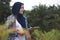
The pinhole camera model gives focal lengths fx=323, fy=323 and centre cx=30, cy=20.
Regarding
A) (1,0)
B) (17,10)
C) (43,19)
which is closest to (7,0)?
(1,0)

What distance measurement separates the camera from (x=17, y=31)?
176 inches

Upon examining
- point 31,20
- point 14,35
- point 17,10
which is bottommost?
point 31,20

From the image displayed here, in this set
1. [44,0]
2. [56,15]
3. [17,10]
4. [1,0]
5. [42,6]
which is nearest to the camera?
[17,10]

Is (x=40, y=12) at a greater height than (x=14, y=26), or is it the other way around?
(x=14, y=26)

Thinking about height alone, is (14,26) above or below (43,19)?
above

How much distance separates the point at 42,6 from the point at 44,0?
1887 millimetres

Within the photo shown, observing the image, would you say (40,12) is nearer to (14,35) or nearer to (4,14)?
(4,14)

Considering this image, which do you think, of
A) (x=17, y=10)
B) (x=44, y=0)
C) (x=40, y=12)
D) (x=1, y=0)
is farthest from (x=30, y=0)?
(x=17, y=10)

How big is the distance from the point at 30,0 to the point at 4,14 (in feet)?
6.18

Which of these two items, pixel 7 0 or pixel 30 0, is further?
pixel 30 0

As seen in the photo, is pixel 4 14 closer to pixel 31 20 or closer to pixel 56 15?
pixel 31 20

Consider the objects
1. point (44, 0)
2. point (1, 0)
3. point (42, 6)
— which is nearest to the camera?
point (42, 6)

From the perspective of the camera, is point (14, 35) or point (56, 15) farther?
point (56, 15)

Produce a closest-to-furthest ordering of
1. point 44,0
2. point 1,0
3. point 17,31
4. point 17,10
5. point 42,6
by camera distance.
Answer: point 17,31
point 17,10
point 42,6
point 1,0
point 44,0
